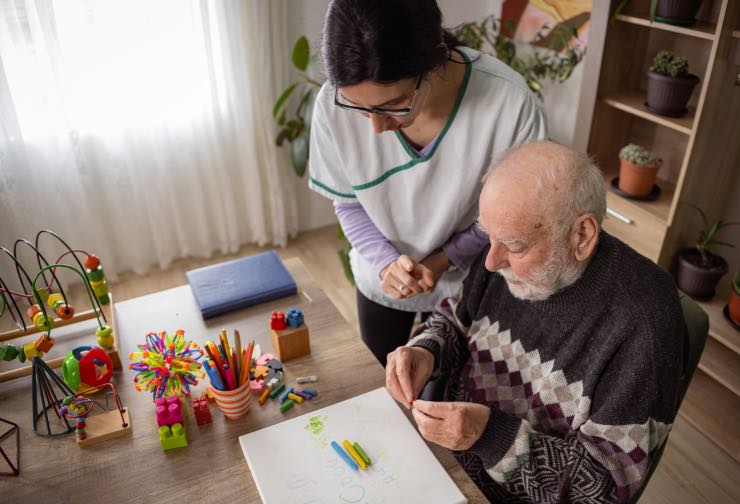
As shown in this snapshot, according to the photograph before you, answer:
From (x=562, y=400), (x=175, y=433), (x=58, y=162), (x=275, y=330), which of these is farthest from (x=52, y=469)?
(x=58, y=162)

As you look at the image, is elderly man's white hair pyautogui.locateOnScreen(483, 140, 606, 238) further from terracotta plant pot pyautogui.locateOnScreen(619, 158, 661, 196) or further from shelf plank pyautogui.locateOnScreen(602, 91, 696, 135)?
terracotta plant pot pyautogui.locateOnScreen(619, 158, 661, 196)

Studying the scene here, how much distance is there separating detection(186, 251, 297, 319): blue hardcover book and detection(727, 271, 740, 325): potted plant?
161 cm

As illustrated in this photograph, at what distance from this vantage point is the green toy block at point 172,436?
113 centimetres

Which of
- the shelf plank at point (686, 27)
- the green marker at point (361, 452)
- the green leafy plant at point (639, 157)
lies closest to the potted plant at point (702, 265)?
the green leafy plant at point (639, 157)

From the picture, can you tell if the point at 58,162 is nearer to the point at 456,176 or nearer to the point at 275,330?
the point at 275,330

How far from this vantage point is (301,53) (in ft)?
9.12

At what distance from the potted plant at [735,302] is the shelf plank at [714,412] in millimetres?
Answer: 308

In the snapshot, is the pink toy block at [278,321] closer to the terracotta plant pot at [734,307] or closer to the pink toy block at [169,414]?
the pink toy block at [169,414]

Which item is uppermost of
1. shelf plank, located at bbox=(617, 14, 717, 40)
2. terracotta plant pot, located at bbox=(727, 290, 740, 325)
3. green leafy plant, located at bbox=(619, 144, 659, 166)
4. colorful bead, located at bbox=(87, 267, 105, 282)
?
shelf plank, located at bbox=(617, 14, 717, 40)

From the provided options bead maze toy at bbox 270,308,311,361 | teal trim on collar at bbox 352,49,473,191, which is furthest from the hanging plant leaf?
bead maze toy at bbox 270,308,311,361

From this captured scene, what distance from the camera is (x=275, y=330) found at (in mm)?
1344

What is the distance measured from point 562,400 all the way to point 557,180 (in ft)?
1.45

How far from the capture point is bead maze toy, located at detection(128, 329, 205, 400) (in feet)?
3.81

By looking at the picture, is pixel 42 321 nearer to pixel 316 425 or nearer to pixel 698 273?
pixel 316 425
